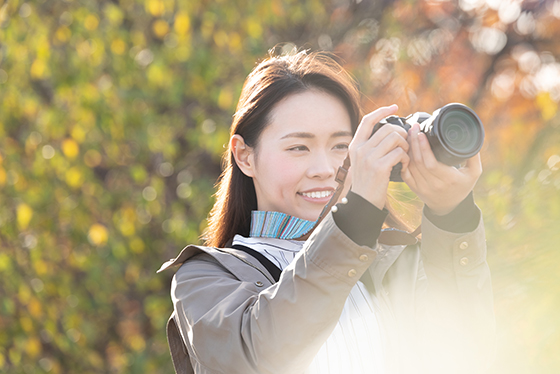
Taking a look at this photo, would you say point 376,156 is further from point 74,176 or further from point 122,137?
point 74,176

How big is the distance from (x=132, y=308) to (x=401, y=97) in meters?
2.21

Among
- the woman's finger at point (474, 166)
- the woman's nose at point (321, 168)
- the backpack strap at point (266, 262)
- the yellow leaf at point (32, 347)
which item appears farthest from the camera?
the yellow leaf at point (32, 347)

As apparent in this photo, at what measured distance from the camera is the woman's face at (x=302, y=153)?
1518 mm

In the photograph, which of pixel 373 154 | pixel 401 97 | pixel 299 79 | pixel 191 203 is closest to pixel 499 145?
pixel 401 97

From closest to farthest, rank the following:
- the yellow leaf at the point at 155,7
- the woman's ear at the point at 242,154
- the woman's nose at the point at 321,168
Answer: the woman's nose at the point at 321,168 → the woman's ear at the point at 242,154 → the yellow leaf at the point at 155,7

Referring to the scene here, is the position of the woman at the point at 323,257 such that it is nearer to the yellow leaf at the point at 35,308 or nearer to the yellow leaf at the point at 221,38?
the yellow leaf at the point at 221,38

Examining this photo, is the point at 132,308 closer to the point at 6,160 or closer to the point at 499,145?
the point at 6,160

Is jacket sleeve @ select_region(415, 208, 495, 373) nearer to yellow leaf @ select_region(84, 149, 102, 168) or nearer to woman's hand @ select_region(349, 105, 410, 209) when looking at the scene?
woman's hand @ select_region(349, 105, 410, 209)

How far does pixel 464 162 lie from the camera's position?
3.92 ft

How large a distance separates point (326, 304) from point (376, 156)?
0.27 meters

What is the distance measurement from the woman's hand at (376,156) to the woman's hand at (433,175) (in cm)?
2

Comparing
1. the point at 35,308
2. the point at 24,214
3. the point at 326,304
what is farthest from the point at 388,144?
the point at 35,308

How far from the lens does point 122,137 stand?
3.66 metres

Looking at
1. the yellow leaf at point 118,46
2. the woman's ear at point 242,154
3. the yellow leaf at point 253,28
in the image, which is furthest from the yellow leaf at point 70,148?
the woman's ear at point 242,154
